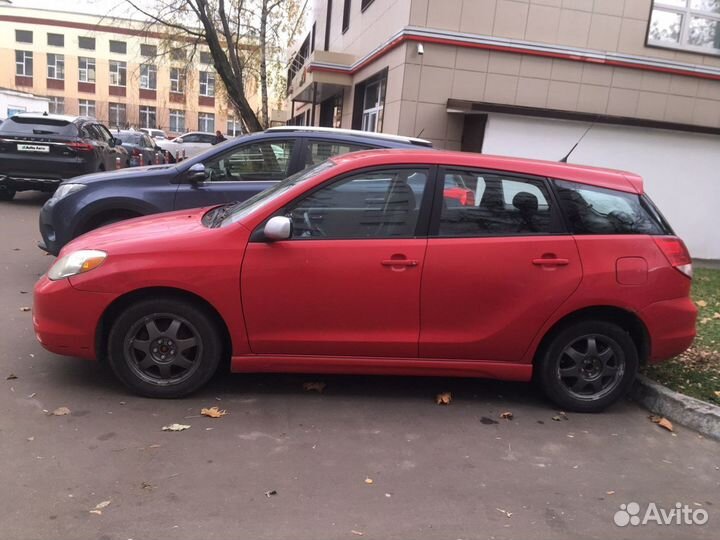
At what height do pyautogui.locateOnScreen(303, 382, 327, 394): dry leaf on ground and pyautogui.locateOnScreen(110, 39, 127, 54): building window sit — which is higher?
pyautogui.locateOnScreen(110, 39, 127, 54): building window

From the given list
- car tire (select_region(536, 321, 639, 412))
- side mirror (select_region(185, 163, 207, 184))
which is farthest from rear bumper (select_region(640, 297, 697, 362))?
side mirror (select_region(185, 163, 207, 184))

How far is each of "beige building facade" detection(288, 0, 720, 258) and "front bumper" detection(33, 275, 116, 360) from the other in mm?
7603

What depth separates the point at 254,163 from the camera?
6328 mm

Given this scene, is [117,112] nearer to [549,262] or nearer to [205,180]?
[205,180]

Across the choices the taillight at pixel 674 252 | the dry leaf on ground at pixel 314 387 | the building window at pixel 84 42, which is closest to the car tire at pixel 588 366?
the taillight at pixel 674 252

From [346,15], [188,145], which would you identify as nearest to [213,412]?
[346,15]

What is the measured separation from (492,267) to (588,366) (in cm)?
106

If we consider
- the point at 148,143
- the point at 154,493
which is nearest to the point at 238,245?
the point at 154,493

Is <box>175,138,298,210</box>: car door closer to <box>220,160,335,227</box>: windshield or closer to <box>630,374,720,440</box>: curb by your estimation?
<box>220,160,335,227</box>: windshield

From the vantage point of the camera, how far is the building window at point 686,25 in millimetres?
11391

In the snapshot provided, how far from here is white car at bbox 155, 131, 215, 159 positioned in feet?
98.1

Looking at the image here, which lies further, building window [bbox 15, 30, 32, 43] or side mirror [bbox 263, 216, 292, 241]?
building window [bbox 15, 30, 32, 43]

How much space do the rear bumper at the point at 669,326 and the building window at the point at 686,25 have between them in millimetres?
9043

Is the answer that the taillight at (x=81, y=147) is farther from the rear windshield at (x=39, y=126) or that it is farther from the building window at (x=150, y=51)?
the building window at (x=150, y=51)
